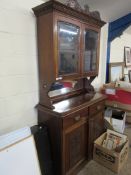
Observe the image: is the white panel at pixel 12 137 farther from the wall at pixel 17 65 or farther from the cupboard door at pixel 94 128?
the cupboard door at pixel 94 128

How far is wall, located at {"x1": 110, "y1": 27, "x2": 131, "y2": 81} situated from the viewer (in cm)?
369

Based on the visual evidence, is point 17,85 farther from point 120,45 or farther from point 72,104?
point 120,45

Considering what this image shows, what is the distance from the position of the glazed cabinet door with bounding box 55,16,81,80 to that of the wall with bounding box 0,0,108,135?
33 cm

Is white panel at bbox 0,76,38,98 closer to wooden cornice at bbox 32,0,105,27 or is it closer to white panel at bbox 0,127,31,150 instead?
white panel at bbox 0,127,31,150

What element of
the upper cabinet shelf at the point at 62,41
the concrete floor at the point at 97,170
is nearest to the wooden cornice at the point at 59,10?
the upper cabinet shelf at the point at 62,41

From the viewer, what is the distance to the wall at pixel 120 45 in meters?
3.69

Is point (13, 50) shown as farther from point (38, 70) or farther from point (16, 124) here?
point (16, 124)

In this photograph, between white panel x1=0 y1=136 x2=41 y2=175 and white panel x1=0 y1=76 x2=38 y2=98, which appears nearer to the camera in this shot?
white panel x1=0 y1=136 x2=41 y2=175

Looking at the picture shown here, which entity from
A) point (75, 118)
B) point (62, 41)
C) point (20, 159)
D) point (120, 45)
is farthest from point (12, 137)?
point (120, 45)

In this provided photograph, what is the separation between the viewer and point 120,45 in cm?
405

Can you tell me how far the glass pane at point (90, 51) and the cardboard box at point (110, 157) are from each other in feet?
3.46

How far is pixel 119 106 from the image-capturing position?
9.49 feet

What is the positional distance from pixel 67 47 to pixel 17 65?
1.91 ft

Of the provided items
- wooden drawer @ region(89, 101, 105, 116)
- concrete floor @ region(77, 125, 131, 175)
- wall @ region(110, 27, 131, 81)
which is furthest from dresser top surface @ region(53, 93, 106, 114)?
wall @ region(110, 27, 131, 81)
